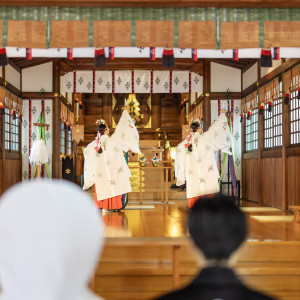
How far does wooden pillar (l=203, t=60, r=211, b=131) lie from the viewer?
10.5 meters

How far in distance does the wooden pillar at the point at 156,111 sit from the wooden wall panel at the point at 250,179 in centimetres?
616

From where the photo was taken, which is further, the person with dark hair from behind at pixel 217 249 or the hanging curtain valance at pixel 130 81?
the hanging curtain valance at pixel 130 81

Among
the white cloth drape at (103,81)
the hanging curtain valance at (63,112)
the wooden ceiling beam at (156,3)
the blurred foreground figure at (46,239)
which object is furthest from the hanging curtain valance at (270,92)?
the blurred foreground figure at (46,239)

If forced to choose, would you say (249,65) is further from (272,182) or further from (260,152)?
(272,182)

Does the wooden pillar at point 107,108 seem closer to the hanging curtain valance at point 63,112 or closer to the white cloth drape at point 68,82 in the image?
the hanging curtain valance at point 63,112

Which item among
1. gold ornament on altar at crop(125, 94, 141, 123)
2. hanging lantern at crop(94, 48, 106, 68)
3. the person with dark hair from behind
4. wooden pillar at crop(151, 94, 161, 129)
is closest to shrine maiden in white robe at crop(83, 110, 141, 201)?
hanging lantern at crop(94, 48, 106, 68)

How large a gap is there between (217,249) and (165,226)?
4.48 meters

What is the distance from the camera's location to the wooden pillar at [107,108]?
16.1 metres

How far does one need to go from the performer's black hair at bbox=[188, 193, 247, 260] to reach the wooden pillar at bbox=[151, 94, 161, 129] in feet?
48.8

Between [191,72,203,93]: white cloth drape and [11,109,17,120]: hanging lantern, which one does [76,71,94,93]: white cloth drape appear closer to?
[11,109,17,120]: hanging lantern

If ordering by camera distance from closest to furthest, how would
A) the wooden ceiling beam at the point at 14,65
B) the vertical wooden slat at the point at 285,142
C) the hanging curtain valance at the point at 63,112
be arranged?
the vertical wooden slat at the point at 285,142, the wooden ceiling beam at the point at 14,65, the hanging curtain valance at the point at 63,112

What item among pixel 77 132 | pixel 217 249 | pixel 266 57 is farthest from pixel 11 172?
pixel 217 249

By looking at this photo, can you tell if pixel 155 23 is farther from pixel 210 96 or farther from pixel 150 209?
pixel 210 96

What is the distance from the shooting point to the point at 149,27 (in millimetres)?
4992
